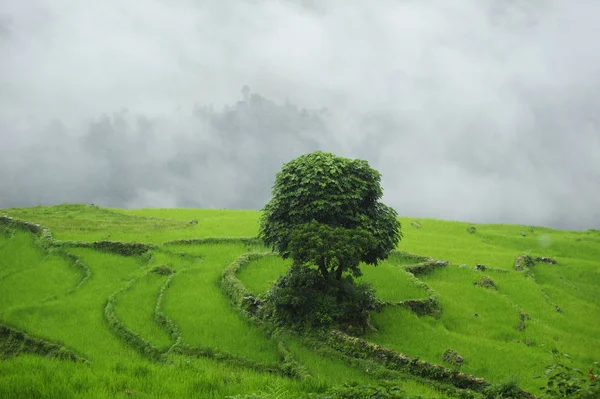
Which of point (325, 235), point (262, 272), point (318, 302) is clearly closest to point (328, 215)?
point (325, 235)

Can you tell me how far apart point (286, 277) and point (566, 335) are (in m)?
14.2

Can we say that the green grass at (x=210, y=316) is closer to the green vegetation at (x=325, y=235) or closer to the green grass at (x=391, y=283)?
the green vegetation at (x=325, y=235)

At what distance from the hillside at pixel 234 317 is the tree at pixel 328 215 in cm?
362

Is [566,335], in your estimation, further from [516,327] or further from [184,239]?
[184,239]

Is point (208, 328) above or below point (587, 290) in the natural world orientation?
below

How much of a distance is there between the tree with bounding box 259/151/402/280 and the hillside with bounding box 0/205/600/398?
11.9 ft

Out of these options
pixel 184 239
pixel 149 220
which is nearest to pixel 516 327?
pixel 184 239

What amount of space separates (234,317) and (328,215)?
6.88 metres

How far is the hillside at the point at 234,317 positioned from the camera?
14.3 meters

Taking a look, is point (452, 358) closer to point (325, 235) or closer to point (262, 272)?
point (325, 235)

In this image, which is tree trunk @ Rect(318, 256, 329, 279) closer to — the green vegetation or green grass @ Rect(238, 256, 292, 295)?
the green vegetation

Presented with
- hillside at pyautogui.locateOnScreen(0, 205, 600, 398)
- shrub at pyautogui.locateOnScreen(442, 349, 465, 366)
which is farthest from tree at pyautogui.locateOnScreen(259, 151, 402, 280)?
shrub at pyautogui.locateOnScreen(442, 349, 465, 366)

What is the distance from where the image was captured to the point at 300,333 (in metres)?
23.1

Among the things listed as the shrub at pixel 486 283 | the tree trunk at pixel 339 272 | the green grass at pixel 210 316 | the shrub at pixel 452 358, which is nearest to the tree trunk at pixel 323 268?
the tree trunk at pixel 339 272
